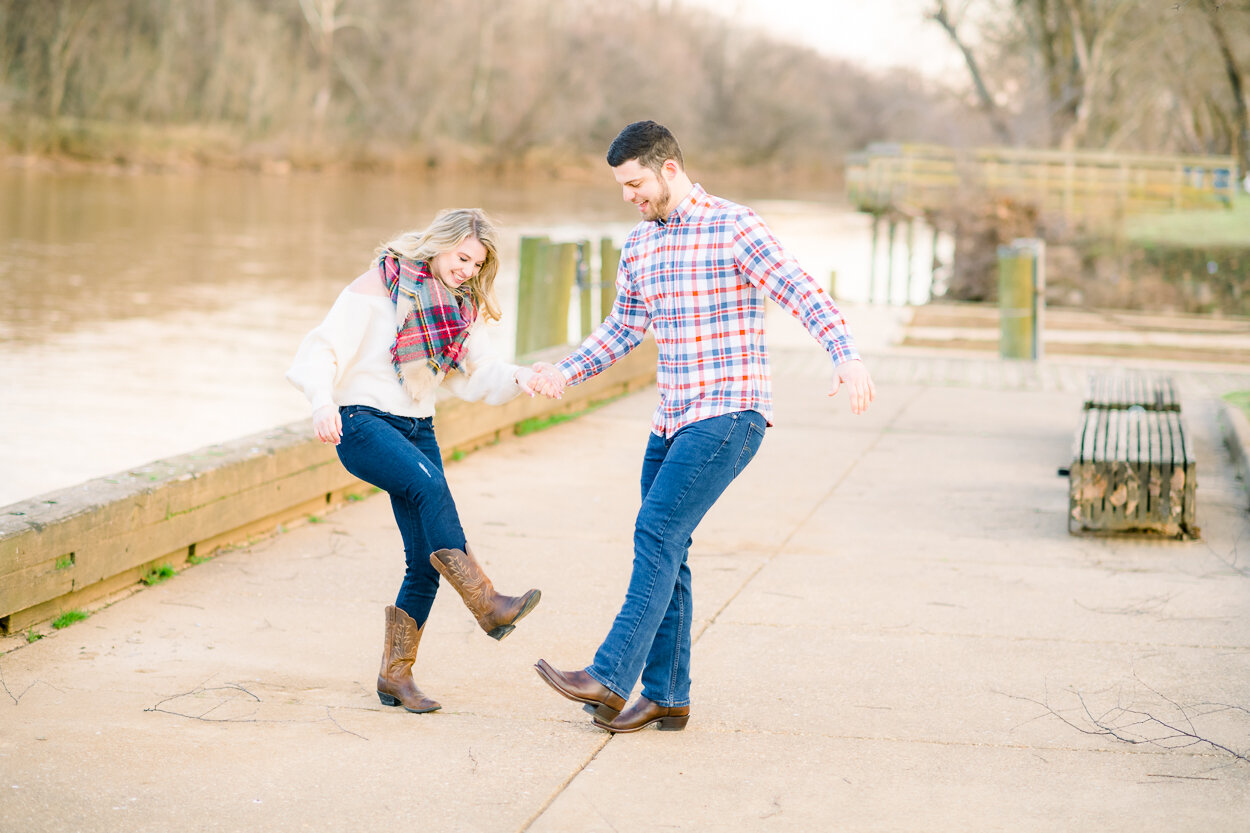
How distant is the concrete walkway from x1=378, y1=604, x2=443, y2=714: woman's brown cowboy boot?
2.6 inches

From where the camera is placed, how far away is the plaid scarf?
4.57 meters

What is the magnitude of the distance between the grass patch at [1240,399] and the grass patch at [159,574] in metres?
7.90

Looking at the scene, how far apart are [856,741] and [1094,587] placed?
7.74ft

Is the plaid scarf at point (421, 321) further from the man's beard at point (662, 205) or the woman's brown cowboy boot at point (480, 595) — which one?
the man's beard at point (662, 205)

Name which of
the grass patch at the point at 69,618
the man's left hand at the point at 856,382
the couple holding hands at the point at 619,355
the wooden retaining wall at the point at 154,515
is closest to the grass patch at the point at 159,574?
the wooden retaining wall at the point at 154,515

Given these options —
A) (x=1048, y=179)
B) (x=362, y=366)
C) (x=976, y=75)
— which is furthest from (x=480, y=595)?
(x=976, y=75)

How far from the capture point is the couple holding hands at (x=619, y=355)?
4359 mm

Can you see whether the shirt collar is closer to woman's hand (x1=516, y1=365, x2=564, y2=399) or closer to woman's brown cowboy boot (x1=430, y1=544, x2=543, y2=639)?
woman's hand (x1=516, y1=365, x2=564, y2=399)

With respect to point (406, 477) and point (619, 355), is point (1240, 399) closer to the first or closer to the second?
point (619, 355)

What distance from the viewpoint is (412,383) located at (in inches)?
181

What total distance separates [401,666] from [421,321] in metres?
1.10

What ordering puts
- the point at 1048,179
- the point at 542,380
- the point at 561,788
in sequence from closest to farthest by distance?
1. the point at 561,788
2. the point at 542,380
3. the point at 1048,179

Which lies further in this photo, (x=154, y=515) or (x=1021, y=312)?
(x=1021, y=312)

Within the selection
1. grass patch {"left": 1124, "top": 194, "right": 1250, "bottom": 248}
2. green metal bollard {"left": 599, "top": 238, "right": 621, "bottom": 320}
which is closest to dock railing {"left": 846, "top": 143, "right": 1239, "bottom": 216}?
grass patch {"left": 1124, "top": 194, "right": 1250, "bottom": 248}
